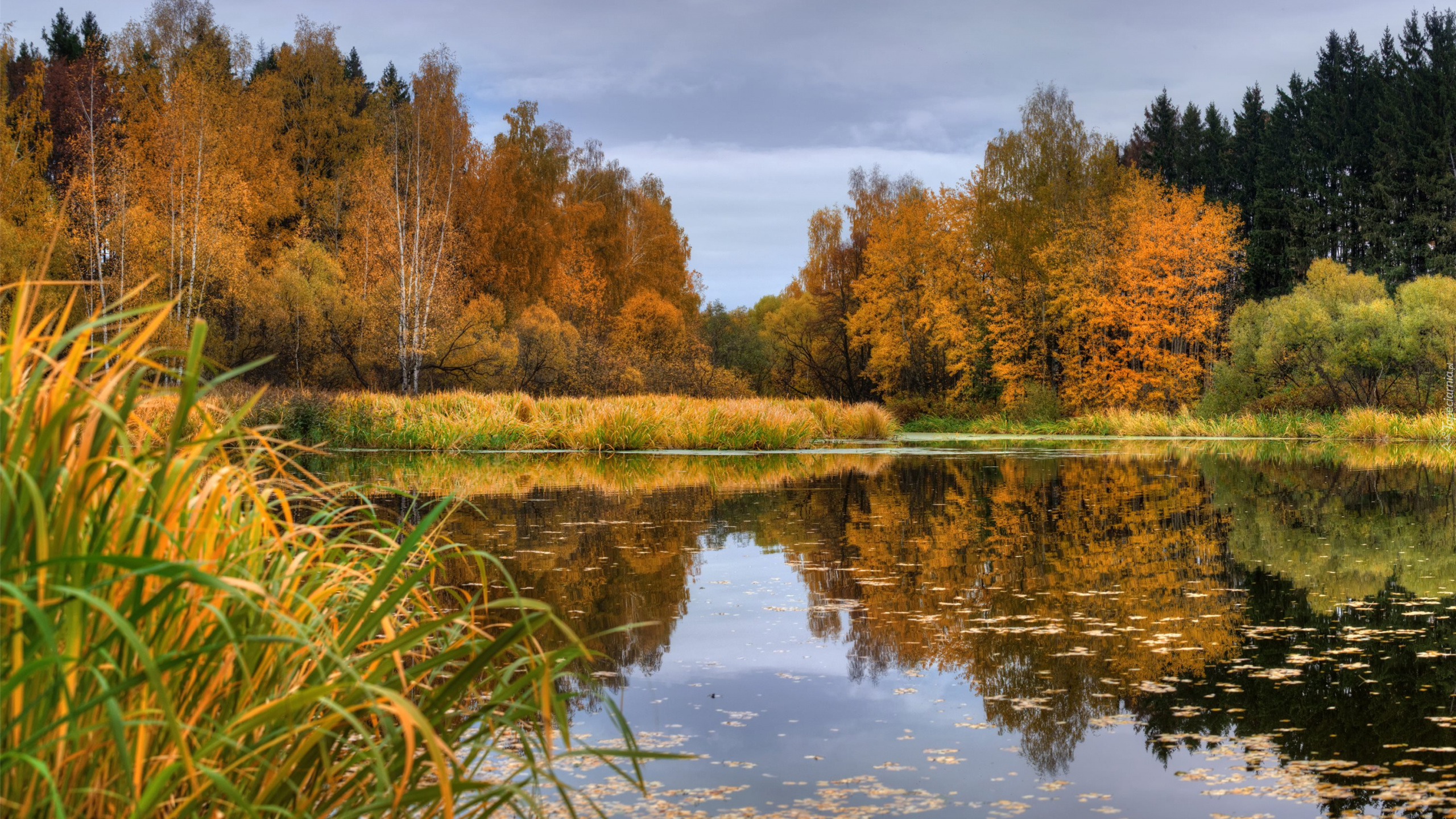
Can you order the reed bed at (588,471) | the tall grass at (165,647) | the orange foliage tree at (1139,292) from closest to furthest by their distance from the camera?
the tall grass at (165,647)
the reed bed at (588,471)
the orange foliage tree at (1139,292)

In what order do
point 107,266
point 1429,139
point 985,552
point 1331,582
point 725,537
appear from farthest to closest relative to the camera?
point 1429,139, point 107,266, point 725,537, point 985,552, point 1331,582

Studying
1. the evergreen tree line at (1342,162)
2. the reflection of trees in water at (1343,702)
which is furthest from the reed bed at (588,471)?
the evergreen tree line at (1342,162)

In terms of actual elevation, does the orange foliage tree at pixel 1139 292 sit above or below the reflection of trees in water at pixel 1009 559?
above

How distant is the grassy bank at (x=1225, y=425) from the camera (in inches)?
1025

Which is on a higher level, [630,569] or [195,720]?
[195,720]

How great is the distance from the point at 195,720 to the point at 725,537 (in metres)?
7.03

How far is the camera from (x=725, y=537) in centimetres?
905

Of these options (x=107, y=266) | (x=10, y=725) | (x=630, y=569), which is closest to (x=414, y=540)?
(x=10, y=725)

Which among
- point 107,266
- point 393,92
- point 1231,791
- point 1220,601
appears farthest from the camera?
point 393,92

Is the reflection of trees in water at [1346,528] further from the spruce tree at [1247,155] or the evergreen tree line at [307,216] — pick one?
the spruce tree at [1247,155]

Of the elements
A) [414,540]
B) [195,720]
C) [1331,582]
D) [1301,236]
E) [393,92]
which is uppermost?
[393,92]

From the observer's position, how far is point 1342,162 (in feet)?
150

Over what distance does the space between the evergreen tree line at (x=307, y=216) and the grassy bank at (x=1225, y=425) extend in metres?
9.09

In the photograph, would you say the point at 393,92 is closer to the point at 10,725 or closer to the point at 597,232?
the point at 597,232
